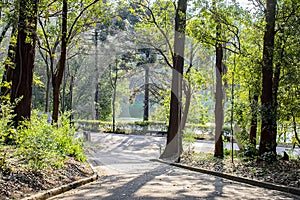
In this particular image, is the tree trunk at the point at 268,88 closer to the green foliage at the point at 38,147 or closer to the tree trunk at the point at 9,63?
the green foliage at the point at 38,147

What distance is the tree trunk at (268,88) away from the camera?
1130 centimetres

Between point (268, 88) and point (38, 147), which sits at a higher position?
point (268, 88)

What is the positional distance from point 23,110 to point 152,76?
28153mm

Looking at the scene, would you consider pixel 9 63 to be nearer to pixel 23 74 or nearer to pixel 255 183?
pixel 23 74

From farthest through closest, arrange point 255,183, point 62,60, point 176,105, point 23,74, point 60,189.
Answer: point 176,105, point 62,60, point 23,74, point 255,183, point 60,189

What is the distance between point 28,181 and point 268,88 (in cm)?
788

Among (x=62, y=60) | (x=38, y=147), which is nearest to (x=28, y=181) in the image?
(x=38, y=147)

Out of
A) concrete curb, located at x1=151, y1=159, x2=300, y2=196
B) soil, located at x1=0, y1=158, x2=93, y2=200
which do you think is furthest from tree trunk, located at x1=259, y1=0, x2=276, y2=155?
soil, located at x1=0, y1=158, x2=93, y2=200

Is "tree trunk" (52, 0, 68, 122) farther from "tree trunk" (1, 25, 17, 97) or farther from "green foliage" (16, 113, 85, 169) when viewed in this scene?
"green foliage" (16, 113, 85, 169)

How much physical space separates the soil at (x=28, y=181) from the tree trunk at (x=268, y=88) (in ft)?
19.5

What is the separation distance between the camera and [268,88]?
11.7m

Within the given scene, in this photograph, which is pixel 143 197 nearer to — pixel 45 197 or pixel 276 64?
pixel 45 197

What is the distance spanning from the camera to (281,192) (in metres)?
8.07

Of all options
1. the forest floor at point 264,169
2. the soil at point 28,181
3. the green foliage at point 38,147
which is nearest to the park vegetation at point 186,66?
the green foliage at point 38,147
